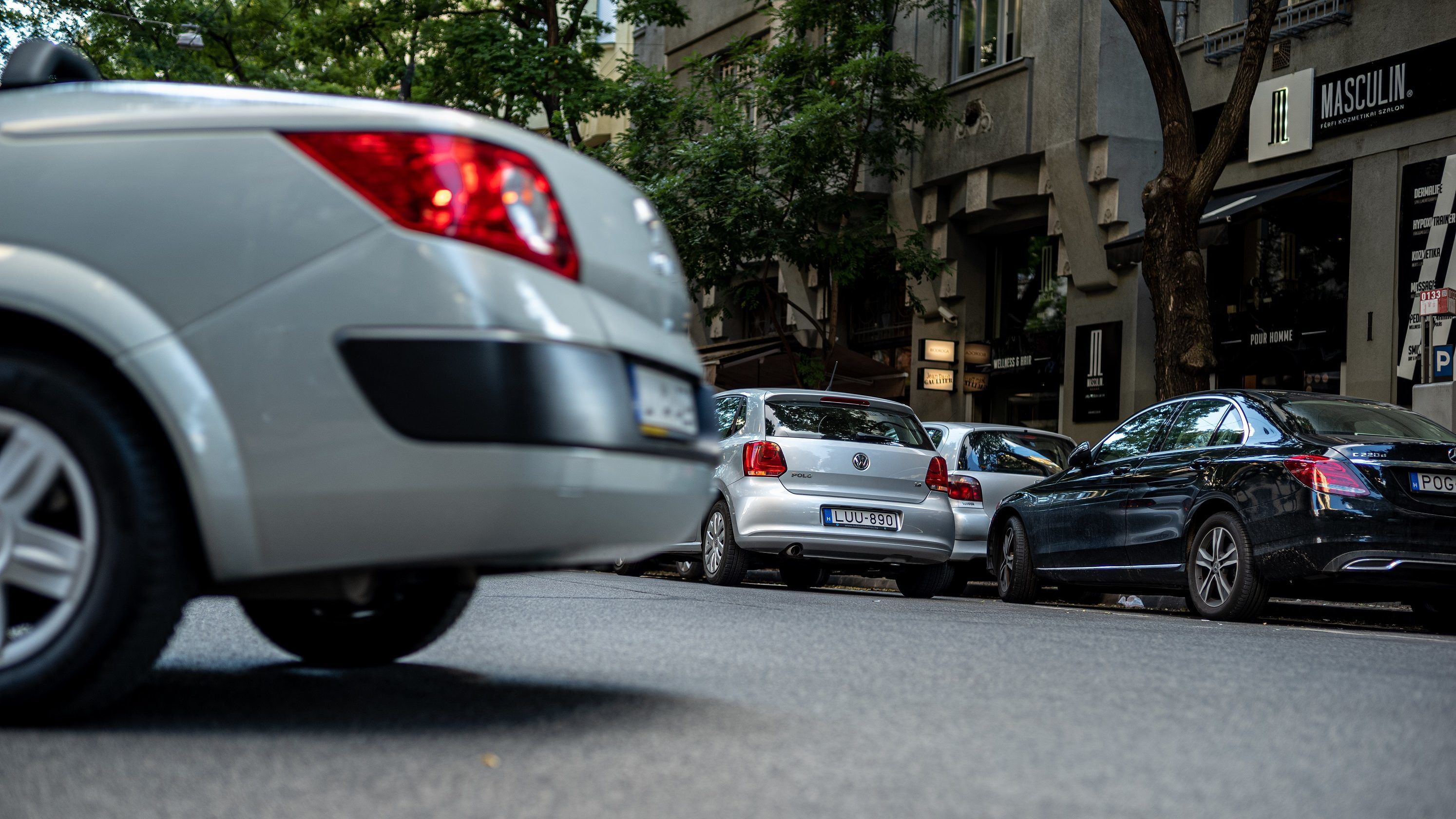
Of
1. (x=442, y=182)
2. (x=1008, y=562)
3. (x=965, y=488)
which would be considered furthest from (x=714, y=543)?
(x=442, y=182)

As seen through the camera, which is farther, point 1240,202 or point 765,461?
point 1240,202

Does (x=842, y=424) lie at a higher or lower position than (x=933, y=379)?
lower

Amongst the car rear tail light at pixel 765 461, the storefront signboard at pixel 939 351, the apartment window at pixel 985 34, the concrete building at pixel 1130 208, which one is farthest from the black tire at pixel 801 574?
the apartment window at pixel 985 34

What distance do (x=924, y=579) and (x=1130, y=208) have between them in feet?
31.5

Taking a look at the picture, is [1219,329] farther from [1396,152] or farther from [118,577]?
[118,577]

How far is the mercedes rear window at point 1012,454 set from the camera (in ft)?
47.8

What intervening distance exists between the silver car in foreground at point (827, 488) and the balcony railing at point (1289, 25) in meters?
6.95

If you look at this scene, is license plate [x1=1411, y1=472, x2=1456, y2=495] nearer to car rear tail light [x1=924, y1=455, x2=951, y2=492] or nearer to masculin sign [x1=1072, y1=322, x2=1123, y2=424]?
car rear tail light [x1=924, y1=455, x2=951, y2=492]

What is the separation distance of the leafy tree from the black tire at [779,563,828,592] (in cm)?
779

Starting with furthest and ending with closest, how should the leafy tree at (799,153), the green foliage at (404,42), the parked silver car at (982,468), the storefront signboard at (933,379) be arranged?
the green foliage at (404,42) < the storefront signboard at (933,379) < the leafy tree at (799,153) < the parked silver car at (982,468)

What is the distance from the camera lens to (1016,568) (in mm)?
12789

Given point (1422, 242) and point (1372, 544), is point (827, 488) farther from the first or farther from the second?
point (1422, 242)

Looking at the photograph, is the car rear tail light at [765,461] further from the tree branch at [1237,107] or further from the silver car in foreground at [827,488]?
the tree branch at [1237,107]

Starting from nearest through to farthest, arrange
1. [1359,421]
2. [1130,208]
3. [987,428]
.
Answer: [1359,421] → [987,428] → [1130,208]
